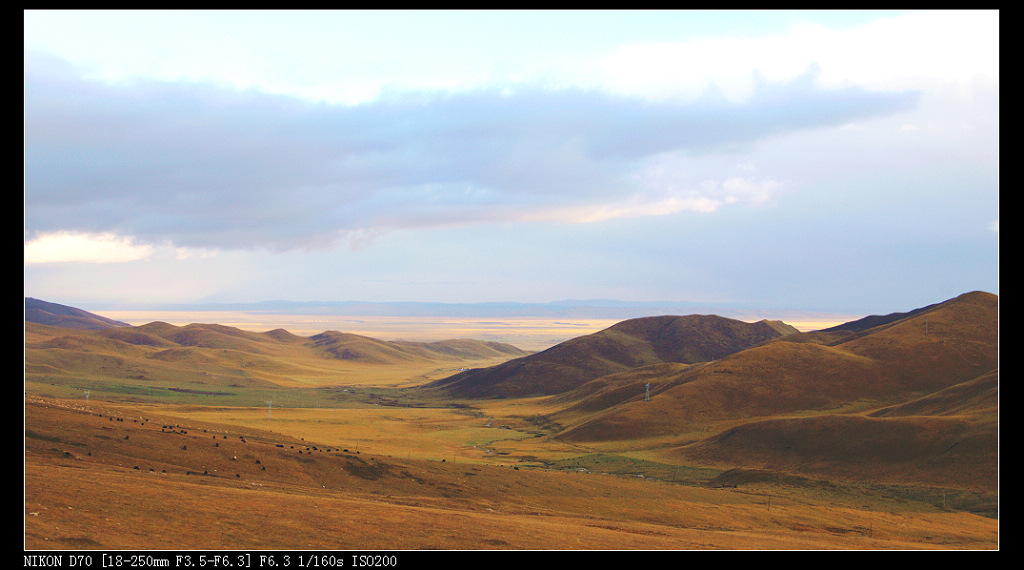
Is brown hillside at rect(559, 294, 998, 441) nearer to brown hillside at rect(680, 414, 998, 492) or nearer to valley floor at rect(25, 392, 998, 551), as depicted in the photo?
brown hillside at rect(680, 414, 998, 492)

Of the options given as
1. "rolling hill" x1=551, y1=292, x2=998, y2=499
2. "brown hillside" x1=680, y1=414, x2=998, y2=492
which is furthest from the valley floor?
"rolling hill" x1=551, y1=292, x2=998, y2=499

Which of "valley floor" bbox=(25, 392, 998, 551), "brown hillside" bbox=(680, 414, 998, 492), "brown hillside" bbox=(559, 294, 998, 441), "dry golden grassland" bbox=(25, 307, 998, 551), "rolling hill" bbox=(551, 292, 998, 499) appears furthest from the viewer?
"brown hillside" bbox=(559, 294, 998, 441)

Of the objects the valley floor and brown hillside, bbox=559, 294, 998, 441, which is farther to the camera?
brown hillside, bbox=559, 294, 998, 441

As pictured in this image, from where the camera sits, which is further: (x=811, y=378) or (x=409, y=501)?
(x=811, y=378)

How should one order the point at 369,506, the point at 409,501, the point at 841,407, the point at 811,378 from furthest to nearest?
the point at 811,378 → the point at 841,407 → the point at 409,501 → the point at 369,506

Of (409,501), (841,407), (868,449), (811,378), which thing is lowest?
(868,449)

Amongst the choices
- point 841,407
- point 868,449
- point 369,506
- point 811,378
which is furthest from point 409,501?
point 811,378

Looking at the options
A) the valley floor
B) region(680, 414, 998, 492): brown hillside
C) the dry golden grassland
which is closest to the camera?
the valley floor

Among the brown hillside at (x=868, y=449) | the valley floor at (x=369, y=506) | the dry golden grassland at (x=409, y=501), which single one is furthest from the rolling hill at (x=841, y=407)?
the valley floor at (x=369, y=506)

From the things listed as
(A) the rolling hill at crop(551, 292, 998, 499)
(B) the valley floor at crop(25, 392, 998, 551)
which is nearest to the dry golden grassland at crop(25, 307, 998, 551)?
(B) the valley floor at crop(25, 392, 998, 551)

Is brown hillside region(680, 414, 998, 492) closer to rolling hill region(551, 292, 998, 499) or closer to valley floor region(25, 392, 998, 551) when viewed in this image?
rolling hill region(551, 292, 998, 499)

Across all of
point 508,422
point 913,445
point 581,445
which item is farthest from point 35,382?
point 913,445

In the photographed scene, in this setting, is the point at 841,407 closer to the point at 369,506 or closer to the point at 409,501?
the point at 409,501

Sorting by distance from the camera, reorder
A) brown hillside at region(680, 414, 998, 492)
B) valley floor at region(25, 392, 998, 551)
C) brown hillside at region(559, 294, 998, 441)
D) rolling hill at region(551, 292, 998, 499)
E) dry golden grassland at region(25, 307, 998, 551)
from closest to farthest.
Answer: valley floor at region(25, 392, 998, 551) < dry golden grassland at region(25, 307, 998, 551) < brown hillside at region(680, 414, 998, 492) < rolling hill at region(551, 292, 998, 499) < brown hillside at region(559, 294, 998, 441)
